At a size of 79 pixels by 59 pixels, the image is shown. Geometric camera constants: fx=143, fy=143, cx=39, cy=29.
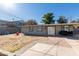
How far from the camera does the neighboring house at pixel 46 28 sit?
3336 mm

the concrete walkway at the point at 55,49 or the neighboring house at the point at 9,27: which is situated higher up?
the neighboring house at the point at 9,27

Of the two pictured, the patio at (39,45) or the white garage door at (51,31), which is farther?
the white garage door at (51,31)

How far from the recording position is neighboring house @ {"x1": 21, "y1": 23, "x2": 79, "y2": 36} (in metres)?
3.34

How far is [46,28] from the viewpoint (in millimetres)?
3508

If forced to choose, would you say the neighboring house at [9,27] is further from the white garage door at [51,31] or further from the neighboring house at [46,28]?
the white garage door at [51,31]

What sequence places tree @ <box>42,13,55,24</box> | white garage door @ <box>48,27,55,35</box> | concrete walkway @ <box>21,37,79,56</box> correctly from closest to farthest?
concrete walkway @ <box>21,37,79,56</box>
tree @ <box>42,13,55,24</box>
white garage door @ <box>48,27,55,35</box>

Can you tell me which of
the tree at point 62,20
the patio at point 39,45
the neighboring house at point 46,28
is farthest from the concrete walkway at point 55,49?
the tree at point 62,20

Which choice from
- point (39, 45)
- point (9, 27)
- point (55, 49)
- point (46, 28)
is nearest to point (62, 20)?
point (46, 28)

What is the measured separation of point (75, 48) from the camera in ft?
10.9

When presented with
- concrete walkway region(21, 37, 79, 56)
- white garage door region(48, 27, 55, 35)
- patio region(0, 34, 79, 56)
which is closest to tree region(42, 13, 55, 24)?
white garage door region(48, 27, 55, 35)

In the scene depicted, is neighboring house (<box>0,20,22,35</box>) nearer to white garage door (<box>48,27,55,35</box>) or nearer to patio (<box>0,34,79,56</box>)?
patio (<box>0,34,79,56</box>)

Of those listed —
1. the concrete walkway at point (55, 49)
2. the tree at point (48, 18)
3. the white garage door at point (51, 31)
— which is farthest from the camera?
the white garage door at point (51, 31)

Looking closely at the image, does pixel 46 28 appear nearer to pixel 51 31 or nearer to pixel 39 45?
pixel 51 31

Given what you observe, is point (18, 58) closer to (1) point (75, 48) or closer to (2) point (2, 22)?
(2) point (2, 22)
